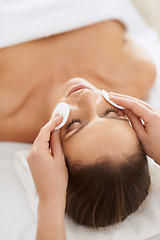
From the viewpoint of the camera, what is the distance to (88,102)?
1143 millimetres

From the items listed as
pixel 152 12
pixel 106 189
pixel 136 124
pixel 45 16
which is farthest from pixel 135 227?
pixel 152 12

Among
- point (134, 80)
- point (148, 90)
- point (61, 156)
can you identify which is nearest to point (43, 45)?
point (134, 80)

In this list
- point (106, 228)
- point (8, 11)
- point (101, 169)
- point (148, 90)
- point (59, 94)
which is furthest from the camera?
point (148, 90)

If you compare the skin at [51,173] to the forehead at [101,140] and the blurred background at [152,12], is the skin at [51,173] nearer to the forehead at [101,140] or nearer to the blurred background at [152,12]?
the forehead at [101,140]

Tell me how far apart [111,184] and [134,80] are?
0.80 metres

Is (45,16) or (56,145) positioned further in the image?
(45,16)

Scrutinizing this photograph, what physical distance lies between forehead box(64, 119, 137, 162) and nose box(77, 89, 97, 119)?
0.05m

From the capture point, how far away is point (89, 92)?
46.4 inches

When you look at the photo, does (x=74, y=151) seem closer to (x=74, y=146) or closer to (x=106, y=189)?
(x=74, y=146)

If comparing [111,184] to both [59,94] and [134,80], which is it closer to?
[59,94]

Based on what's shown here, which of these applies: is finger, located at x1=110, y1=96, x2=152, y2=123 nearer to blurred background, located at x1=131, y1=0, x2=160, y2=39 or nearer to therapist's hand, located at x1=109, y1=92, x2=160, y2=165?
therapist's hand, located at x1=109, y1=92, x2=160, y2=165

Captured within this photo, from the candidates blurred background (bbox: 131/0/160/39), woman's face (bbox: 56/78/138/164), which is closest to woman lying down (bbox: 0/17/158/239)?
woman's face (bbox: 56/78/138/164)

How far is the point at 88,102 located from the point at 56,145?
7.9 inches

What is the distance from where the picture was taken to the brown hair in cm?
100
